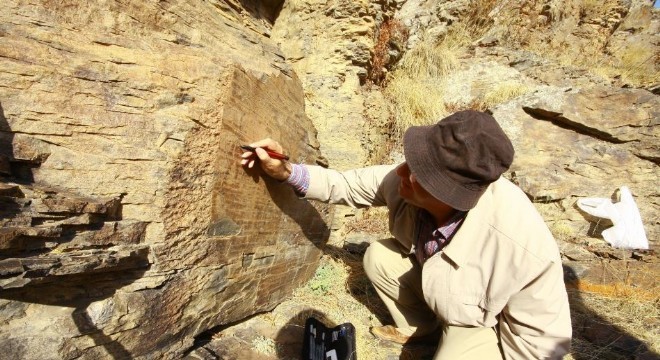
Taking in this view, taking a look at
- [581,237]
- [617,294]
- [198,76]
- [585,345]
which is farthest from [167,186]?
[581,237]

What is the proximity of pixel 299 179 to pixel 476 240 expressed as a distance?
1.08 meters

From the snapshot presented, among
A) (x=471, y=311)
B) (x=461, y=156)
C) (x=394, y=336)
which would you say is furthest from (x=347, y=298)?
(x=461, y=156)

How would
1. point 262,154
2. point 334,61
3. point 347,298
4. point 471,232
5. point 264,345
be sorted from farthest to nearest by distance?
1. point 334,61
2. point 347,298
3. point 264,345
4. point 262,154
5. point 471,232

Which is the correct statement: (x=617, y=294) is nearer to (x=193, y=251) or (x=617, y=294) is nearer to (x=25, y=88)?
(x=193, y=251)

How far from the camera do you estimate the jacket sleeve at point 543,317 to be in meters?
1.67

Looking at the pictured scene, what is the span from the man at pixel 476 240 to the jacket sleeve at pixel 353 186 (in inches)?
0.8

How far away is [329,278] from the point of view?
10.0 ft

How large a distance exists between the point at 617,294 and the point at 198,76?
432 centimetres

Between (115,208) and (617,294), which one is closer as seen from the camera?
(115,208)

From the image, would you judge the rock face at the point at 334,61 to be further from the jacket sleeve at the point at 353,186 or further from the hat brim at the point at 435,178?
the hat brim at the point at 435,178

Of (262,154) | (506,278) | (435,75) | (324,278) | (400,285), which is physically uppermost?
(435,75)

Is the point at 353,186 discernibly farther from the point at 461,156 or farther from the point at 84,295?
the point at 84,295

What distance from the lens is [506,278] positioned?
68.5 inches

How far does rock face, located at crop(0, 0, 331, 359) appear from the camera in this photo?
1.33m
